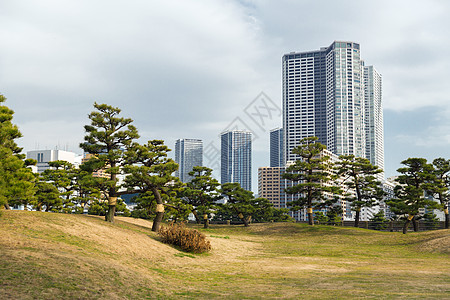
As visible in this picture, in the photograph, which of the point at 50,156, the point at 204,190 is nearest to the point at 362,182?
the point at 204,190

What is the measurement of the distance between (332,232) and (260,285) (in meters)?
25.5

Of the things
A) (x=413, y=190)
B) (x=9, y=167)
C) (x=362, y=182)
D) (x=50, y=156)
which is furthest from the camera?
(x=50, y=156)

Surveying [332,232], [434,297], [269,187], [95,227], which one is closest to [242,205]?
[332,232]

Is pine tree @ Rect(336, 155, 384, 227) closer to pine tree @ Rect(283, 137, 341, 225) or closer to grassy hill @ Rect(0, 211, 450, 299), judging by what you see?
pine tree @ Rect(283, 137, 341, 225)

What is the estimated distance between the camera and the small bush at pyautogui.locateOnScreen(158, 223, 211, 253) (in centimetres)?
1797

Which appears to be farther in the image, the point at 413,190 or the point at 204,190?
the point at 204,190

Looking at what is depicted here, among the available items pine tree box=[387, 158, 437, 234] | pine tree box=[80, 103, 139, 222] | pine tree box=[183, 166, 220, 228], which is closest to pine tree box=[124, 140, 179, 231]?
pine tree box=[80, 103, 139, 222]

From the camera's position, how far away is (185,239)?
59.2 ft

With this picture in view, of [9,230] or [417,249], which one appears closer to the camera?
[9,230]

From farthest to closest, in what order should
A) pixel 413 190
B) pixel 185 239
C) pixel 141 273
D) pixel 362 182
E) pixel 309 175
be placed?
1. pixel 362 182
2. pixel 309 175
3. pixel 413 190
4. pixel 185 239
5. pixel 141 273

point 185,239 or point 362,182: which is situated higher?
point 362,182

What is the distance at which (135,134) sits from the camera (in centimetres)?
2472

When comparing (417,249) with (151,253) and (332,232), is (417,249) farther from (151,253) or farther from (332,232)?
(151,253)

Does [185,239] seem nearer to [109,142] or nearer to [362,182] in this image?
[109,142]
